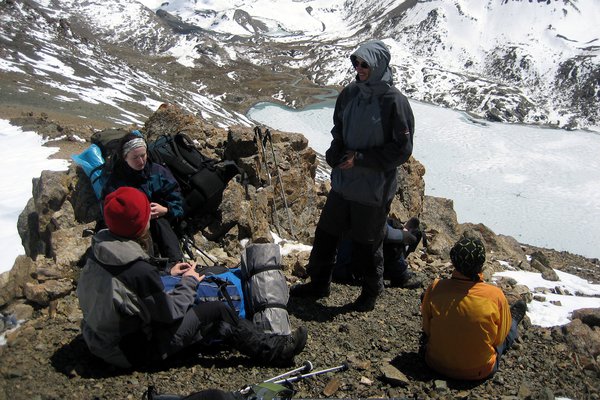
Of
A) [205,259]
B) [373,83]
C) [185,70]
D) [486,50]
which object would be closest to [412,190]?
[205,259]

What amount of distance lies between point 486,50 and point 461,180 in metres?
87.2

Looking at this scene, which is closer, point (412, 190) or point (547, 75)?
point (412, 190)

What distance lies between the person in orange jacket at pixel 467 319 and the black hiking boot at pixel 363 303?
1.22 metres

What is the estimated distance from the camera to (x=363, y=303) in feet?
18.9

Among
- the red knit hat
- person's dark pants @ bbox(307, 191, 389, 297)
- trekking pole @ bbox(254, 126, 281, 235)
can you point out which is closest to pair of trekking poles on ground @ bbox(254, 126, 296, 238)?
trekking pole @ bbox(254, 126, 281, 235)

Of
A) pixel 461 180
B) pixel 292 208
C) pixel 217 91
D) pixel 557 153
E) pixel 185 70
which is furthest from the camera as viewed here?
pixel 185 70

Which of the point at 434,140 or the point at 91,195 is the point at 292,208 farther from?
the point at 434,140

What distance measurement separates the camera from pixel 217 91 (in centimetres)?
9488

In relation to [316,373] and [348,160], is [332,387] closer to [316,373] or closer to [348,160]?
[316,373]

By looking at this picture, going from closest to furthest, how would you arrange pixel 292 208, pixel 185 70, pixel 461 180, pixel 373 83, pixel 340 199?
pixel 373 83 → pixel 340 199 → pixel 292 208 → pixel 461 180 → pixel 185 70

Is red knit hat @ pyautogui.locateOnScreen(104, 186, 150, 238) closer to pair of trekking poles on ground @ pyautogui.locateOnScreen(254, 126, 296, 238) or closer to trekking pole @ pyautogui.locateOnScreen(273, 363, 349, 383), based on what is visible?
trekking pole @ pyautogui.locateOnScreen(273, 363, 349, 383)

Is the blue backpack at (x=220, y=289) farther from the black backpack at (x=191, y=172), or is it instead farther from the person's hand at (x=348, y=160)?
the person's hand at (x=348, y=160)

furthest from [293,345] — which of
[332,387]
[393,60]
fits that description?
[393,60]

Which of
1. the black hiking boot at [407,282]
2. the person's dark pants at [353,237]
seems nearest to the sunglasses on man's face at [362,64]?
the person's dark pants at [353,237]
